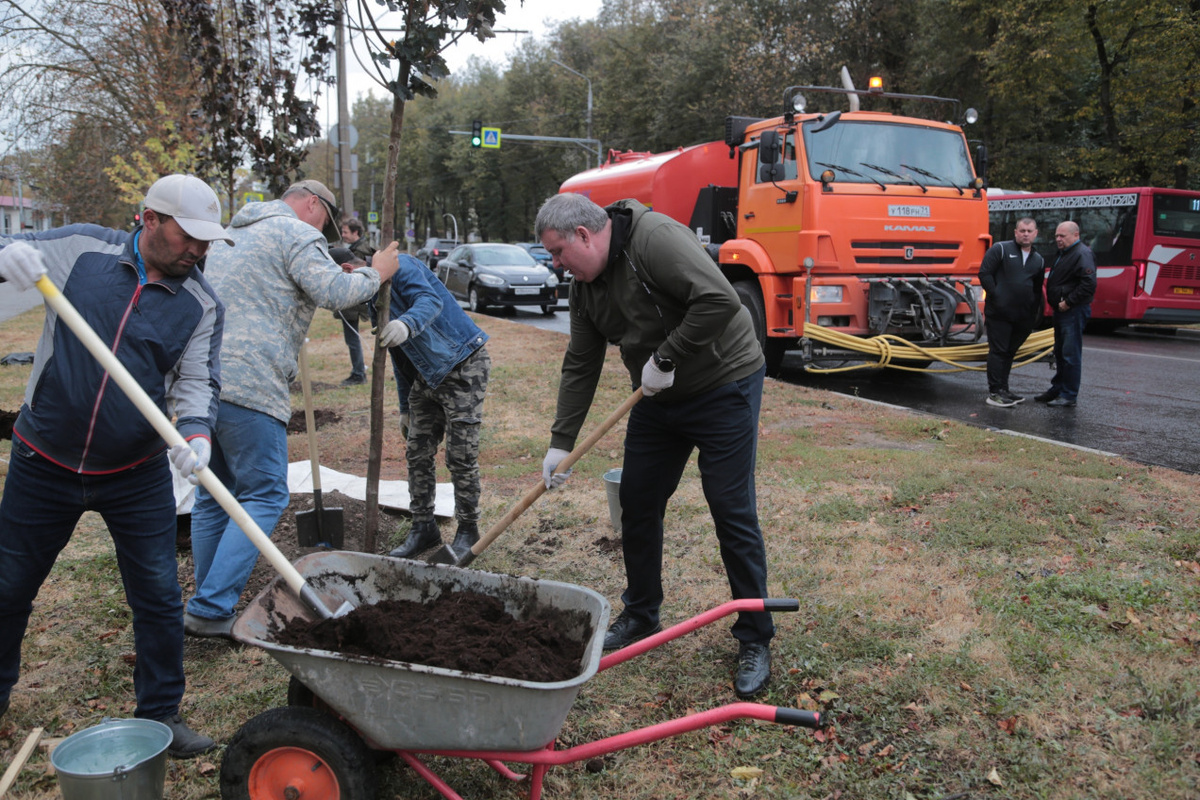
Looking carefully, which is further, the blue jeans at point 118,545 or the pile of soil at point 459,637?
the blue jeans at point 118,545

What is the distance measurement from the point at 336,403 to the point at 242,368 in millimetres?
5889

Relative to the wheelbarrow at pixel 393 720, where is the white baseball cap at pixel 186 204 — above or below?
above

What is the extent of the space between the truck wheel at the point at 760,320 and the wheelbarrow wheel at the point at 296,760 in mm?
8022

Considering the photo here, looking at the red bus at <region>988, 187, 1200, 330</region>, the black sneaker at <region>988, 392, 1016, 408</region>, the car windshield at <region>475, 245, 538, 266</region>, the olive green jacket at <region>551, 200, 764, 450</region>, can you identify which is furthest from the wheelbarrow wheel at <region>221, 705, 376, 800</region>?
the car windshield at <region>475, 245, 538, 266</region>

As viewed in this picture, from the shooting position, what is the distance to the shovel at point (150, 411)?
2373mm

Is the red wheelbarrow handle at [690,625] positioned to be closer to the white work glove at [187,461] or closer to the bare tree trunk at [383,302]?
the white work glove at [187,461]

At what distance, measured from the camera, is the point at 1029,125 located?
2570 cm

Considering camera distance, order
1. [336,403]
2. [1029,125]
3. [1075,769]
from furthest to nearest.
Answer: [1029,125], [336,403], [1075,769]

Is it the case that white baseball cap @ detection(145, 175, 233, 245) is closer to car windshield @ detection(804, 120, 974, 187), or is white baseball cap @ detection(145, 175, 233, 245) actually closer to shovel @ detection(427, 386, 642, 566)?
shovel @ detection(427, 386, 642, 566)

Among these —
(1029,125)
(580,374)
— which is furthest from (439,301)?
(1029,125)

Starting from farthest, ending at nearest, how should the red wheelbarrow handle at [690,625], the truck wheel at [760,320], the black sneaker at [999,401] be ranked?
the truck wheel at [760,320] < the black sneaker at [999,401] < the red wheelbarrow handle at [690,625]

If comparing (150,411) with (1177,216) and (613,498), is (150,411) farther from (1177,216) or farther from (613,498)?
(1177,216)

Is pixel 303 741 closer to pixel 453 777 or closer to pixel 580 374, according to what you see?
pixel 453 777

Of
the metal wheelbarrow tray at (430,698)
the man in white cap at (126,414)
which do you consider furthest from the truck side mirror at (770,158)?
the metal wheelbarrow tray at (430,698)
